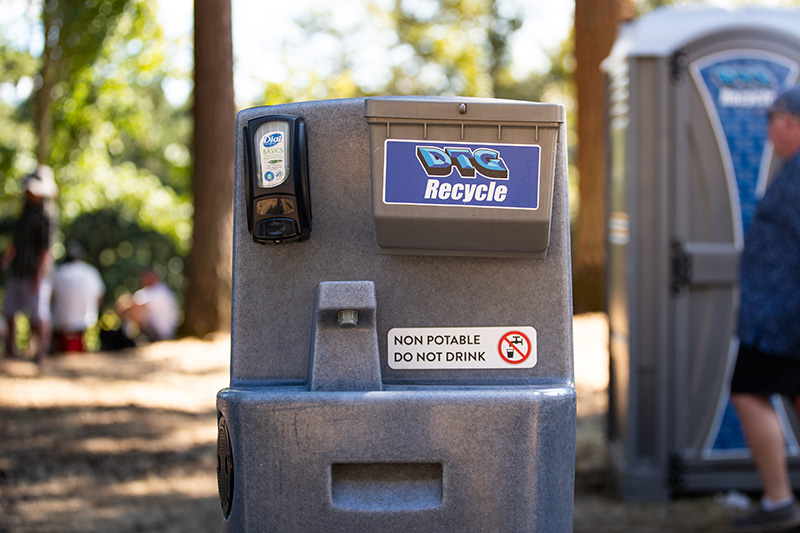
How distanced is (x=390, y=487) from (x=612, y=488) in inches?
128

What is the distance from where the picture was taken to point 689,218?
4566 millimetres

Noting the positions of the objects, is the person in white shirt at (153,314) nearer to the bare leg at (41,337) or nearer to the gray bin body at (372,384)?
the bare leg at (41,337)

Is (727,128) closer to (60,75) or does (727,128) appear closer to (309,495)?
(309,495)

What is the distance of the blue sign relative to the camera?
2.12 m

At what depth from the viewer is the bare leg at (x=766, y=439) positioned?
3.99m

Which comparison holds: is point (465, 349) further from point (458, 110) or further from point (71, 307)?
point (71, 307)

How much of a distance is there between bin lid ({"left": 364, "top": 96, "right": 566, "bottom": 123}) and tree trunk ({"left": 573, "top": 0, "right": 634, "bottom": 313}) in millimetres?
9034

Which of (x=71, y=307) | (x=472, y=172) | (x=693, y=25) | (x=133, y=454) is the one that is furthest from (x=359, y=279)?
(x=71, y=307)

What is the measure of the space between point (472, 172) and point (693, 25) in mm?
2886

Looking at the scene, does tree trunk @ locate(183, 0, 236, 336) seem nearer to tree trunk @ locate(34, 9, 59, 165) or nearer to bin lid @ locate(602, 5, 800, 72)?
bin lid @ locate(602, 5, 800, 72)

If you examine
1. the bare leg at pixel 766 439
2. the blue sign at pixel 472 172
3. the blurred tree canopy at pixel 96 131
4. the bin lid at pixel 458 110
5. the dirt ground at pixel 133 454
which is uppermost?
the blurred tree canopy at pixel 96 131

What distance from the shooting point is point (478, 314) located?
2.25m

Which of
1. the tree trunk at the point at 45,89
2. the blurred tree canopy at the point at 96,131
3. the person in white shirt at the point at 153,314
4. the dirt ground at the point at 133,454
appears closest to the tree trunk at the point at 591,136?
the dirt ground at the point at 133,454

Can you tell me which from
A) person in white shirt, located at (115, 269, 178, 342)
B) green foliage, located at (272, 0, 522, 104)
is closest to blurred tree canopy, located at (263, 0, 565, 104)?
green foliage, located at (272, 0, 522, 104)
